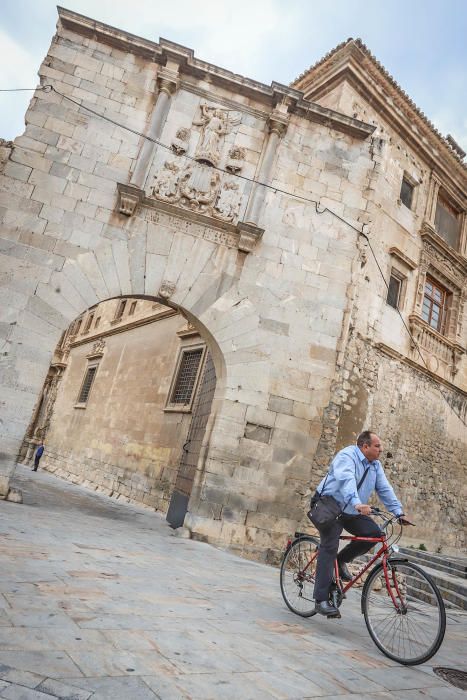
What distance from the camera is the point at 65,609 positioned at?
264cm

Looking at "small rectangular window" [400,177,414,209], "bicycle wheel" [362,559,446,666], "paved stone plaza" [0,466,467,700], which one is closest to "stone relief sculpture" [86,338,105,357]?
"small rectangular window" [400,177,414,209]

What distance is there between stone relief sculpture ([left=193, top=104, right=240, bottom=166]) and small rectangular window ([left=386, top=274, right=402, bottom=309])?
5.76m

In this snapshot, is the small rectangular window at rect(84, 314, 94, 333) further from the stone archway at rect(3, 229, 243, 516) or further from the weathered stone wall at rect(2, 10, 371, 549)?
the stone archway at rect(3, 229, 243, 516)

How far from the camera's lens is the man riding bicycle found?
11.1 feet

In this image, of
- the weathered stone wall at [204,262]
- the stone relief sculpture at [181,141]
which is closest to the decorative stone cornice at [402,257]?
the weathered stone wall at [204,262]

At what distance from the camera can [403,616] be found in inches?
122

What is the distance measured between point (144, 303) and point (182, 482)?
8611mm

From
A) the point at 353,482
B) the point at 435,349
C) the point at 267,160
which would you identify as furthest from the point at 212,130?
the point at 435,349

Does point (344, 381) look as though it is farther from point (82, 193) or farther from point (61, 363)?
point (61, 363)

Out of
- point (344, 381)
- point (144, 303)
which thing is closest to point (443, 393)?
point (344, 381)

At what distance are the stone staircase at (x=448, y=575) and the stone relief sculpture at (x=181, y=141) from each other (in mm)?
8293

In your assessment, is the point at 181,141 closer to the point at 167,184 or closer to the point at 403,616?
the point at 167,184

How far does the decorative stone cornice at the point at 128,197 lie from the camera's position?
7.65 m

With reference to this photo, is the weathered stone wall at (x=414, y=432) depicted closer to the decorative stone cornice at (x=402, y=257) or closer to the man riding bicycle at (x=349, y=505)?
the decorative stone cornice at (x=402, y=257)
